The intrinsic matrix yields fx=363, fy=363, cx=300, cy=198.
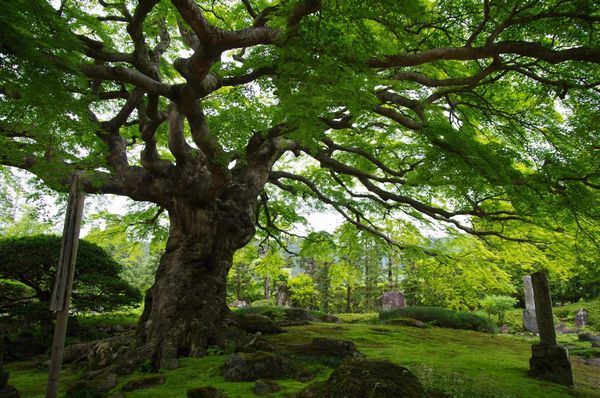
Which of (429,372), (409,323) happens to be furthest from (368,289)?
(429,372)

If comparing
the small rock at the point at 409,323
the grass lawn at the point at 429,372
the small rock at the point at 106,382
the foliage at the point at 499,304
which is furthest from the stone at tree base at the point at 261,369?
the foliage at the point at 499,304

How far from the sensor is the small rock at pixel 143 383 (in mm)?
4398

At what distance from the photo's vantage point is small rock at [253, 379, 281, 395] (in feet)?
13.2

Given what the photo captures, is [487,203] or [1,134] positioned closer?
[1,134]

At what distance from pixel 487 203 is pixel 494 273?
3264 mm

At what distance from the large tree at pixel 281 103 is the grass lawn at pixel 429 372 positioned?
99cm

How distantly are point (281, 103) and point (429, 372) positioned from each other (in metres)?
3.81

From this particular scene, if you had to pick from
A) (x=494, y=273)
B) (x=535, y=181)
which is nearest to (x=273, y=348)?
(x=535, y=181)

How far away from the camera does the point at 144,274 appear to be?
1345 inches

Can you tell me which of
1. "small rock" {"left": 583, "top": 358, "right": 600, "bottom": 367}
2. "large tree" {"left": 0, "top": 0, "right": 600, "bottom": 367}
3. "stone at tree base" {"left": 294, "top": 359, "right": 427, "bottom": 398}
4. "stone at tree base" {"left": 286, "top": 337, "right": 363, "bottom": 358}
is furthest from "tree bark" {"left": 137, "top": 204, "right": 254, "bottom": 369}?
"small rock" {"left": 583, "top": 358, "right": 600, "bottom": 367}

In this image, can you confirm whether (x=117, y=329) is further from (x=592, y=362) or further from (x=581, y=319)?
(x=581, y=319)

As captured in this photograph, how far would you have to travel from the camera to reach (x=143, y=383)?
14.9ft

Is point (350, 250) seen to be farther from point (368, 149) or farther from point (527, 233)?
point (527, 233)

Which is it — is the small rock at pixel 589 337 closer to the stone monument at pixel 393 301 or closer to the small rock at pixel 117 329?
the stone monument at pixel 393 301
